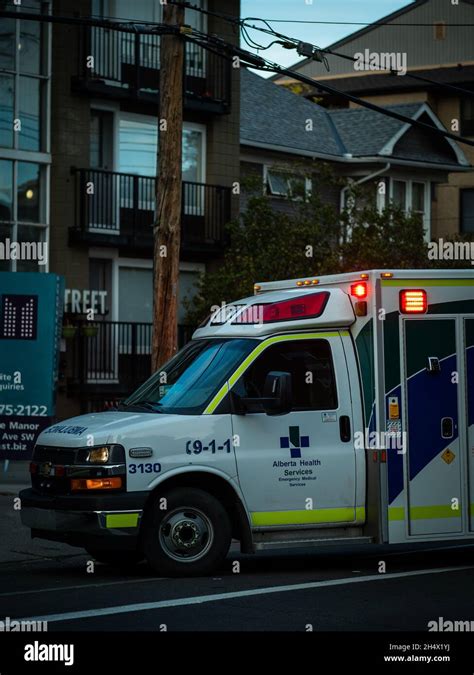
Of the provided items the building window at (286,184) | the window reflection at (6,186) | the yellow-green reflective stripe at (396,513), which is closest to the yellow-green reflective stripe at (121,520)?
the yellow-green reflective stripe at (396,513)

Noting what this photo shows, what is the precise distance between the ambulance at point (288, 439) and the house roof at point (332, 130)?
76.1 feet

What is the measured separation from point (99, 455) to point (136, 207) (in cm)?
1841

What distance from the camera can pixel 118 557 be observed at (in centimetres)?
1246

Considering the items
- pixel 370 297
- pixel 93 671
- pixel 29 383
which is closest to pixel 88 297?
pixel 29 383

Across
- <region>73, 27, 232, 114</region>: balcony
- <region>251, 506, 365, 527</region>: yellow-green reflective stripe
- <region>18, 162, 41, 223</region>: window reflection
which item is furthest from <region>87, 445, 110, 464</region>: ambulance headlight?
<region>73, 27, 232, 114</region>: balcony

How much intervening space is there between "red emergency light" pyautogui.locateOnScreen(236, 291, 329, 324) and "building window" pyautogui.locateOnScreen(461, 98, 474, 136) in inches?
1425

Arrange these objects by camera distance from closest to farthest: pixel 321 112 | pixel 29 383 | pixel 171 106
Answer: pixel 171 106, pixel 29 383, pixel 321 112

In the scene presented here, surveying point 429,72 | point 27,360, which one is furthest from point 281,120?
point 27,360

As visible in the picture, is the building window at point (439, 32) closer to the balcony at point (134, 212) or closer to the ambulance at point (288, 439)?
the balcony at point (134, 212)

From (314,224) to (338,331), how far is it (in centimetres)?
1694

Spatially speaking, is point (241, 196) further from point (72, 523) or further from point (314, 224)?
point (72, 523)

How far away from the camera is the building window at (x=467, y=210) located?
46.8m

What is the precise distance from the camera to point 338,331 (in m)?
12.3

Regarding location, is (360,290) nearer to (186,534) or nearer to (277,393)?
(277,393)
